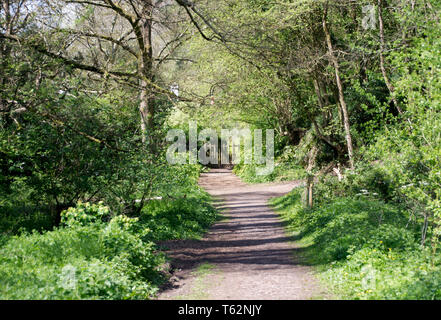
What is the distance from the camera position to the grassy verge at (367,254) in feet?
21.2

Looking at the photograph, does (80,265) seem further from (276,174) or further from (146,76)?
(276,174)

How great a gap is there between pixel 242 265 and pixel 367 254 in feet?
8.56

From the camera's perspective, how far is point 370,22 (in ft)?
50.5

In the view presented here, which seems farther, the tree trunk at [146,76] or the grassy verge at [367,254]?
the tree trunk at [146,76]

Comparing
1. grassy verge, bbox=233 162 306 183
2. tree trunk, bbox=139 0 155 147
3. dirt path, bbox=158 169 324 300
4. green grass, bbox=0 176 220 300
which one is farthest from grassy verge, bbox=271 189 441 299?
grassy verge, bbox=233 162 306 183

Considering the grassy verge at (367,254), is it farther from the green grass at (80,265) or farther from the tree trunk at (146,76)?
the tree trunk at (146,76)

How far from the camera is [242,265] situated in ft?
31.3

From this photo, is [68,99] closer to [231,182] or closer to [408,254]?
[408,254]

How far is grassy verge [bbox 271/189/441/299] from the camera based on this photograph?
6473mm

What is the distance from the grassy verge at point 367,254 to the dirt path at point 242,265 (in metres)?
0.44

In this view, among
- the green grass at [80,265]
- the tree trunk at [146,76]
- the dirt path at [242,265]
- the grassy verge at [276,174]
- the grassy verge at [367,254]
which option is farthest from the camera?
the grassy verge at [276,174]

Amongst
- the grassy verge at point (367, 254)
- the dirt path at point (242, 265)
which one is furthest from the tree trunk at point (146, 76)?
the grassy verge at point (367, 254)
